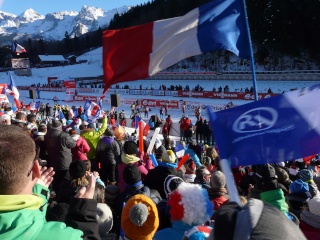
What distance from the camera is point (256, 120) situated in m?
3.05

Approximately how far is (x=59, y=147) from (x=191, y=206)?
3537mm

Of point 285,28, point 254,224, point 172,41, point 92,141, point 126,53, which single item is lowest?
point 254,224

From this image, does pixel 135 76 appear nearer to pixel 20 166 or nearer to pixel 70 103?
pixel 20 166

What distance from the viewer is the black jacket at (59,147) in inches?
222

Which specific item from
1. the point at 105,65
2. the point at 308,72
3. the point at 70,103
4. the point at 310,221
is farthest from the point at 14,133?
the point at 308,72

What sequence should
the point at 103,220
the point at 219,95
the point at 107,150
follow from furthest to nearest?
the point at 219,95, the point at 107,150, the point at 103,220

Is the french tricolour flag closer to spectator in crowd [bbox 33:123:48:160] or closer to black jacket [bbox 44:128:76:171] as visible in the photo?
black jacket [bbox 44:128:76:171]

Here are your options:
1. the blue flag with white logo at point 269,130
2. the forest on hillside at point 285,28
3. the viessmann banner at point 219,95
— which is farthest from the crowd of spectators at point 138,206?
the forest on hillside at point 285,28

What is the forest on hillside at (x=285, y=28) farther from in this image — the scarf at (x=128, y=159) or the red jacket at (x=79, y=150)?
the scarf at (x=128, y=159)

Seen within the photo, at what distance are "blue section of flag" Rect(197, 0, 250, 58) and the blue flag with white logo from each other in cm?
180

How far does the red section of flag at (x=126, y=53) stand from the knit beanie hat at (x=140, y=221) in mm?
2785

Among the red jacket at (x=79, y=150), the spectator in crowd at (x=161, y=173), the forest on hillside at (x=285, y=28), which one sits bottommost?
the spectator in crowd at (x=161, y=173)

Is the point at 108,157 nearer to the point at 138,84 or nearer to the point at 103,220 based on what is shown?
the point at 103,220

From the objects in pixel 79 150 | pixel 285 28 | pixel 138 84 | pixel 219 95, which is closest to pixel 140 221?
pixel 79 150
